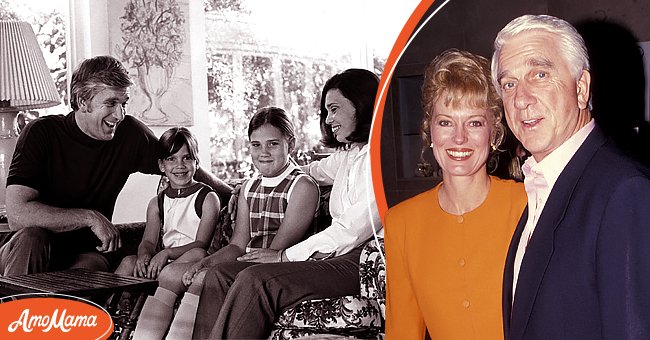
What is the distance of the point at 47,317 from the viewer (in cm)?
244

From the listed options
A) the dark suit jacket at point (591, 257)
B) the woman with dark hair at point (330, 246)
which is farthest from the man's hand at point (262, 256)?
the dark suit jacket at point (591, 257)

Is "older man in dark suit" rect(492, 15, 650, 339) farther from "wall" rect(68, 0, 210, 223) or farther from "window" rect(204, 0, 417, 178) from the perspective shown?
"wall" rect(68, 0, 210, 223)

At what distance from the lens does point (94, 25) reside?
2.47 meters

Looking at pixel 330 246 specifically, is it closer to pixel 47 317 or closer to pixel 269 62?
pixel 269 62

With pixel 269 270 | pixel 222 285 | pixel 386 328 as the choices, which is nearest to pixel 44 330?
pixel 222 285

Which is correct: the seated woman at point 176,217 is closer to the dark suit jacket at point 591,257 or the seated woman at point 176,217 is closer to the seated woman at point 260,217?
the seated woman at point 260,217

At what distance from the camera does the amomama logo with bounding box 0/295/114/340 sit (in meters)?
2.43

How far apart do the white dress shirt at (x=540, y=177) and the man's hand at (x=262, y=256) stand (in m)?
0.80

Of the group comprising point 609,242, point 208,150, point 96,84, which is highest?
point 96,84

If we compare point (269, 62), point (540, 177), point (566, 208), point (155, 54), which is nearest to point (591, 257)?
point (566, 208)

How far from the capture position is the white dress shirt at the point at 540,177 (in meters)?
1.78

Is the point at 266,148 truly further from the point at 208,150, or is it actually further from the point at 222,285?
the point at 222,285

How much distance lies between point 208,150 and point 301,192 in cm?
32

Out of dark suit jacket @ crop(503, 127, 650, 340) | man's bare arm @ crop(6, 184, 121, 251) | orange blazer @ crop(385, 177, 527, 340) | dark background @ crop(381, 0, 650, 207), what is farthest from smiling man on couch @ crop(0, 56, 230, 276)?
dark suit jacket @ crop(503, 127, 650, 340)
